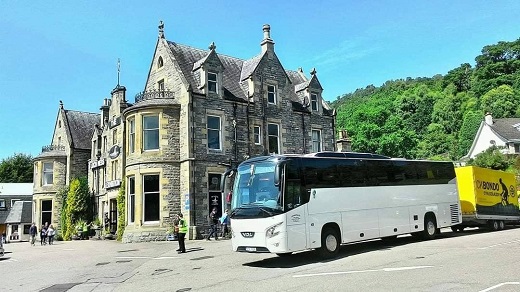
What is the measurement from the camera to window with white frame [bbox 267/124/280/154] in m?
31.4

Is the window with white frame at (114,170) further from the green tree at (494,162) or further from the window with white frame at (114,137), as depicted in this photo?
the green tree at (494,162)

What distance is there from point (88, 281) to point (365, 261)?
8.39m

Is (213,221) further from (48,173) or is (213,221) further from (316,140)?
(48,173)

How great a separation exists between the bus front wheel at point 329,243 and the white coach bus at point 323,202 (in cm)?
3

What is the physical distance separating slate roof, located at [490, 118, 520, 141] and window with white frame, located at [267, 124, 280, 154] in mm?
45868

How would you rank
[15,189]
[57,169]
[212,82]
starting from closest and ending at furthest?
1. [212,82]
2. [57,169]
3. [15,189]

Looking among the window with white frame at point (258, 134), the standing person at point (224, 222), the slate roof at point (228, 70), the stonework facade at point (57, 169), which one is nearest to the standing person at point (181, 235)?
the standing person at point (224, 222)

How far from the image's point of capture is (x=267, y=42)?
32.4 metres

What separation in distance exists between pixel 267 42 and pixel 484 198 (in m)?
17.8

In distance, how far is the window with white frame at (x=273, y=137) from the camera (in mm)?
31422

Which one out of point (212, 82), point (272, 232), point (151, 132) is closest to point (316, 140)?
point (212, 82)

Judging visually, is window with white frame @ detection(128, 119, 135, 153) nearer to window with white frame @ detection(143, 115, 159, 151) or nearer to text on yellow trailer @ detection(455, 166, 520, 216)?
window with white frame @ detection(143, 115, 159, 151)

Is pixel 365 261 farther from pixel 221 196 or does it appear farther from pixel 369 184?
pixel 221 196

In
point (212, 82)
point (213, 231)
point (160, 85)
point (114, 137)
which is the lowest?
point (213, 231)
